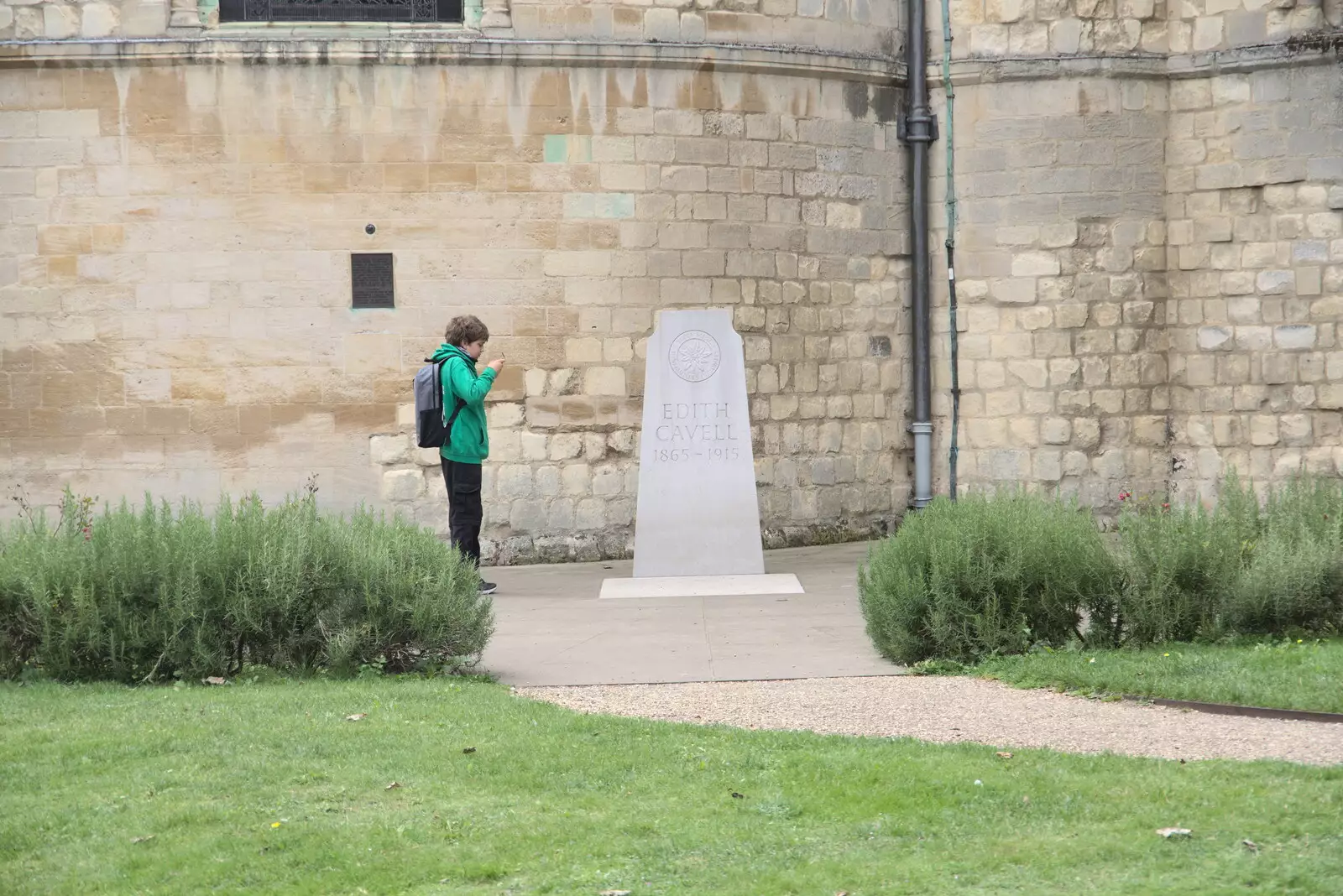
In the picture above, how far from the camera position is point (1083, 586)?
8289mm

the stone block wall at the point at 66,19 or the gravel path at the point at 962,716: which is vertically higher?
the stone block wall at the point at 66,19

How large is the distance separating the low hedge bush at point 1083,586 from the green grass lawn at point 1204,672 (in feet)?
0.59

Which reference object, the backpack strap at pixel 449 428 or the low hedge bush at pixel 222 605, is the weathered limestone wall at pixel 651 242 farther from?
the low hedge bush at pixel 222 605

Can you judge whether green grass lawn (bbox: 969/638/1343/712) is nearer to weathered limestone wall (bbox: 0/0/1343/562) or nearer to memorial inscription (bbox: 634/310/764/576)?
memorial inscription (bbox: 634/310/764/576)

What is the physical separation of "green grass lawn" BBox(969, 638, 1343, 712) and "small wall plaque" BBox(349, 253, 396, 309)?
6179 mm

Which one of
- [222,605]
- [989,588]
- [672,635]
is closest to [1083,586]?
[989,588]

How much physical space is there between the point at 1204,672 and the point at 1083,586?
1050mm

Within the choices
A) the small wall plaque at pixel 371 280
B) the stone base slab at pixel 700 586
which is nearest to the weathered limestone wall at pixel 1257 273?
the stone base slab at pixel 700 586

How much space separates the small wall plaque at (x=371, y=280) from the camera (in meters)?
12.5

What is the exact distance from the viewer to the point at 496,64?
12.6 metres

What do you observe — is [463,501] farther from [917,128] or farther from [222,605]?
[917,128]

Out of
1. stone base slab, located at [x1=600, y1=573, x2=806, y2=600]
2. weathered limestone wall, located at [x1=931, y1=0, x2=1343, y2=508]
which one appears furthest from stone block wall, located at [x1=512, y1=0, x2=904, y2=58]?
stone base slab, located at [x1=600, y1=573, x2=806, y2=600]

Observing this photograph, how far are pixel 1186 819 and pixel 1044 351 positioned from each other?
30.6ft

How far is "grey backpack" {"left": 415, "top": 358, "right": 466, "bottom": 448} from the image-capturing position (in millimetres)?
10805
